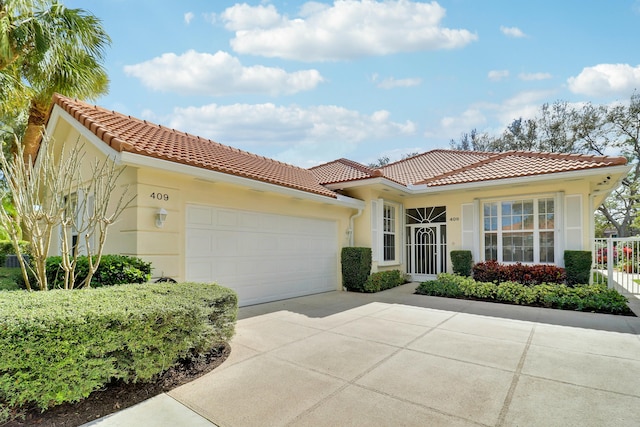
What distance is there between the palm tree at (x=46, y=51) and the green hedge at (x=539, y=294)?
40.4 ft

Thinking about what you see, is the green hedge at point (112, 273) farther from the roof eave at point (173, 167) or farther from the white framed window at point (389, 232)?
the white framed window at point (389, 232)

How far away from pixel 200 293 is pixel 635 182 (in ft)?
106

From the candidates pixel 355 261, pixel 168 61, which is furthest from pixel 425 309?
pixel 168 61

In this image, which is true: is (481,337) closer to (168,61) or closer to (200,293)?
(200,293)

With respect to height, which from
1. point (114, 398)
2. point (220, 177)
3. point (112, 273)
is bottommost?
point (114, 398)

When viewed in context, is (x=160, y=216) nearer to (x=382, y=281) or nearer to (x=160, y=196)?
(x=160, y=196)

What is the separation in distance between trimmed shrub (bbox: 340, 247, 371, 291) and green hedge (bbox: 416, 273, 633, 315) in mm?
1756

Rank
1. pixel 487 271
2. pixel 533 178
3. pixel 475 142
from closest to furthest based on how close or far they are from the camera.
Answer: pixel 533 178 → pixel 487 271 → pixel 475 142

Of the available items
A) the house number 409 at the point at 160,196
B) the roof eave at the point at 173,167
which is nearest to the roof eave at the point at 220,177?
the roof eave at the point at 173,167

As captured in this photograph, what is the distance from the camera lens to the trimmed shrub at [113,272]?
551 cm

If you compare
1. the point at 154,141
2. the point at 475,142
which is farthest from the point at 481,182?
the point at 475,142

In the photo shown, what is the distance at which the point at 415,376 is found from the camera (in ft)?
13.1

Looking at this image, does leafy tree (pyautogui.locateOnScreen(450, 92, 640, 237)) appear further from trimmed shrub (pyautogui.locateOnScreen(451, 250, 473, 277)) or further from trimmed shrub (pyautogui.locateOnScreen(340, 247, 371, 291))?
trimmed shrub (pyautogui.locateOnScreen(340, 247, 371, 291))

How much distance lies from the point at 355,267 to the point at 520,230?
550 centimetres
